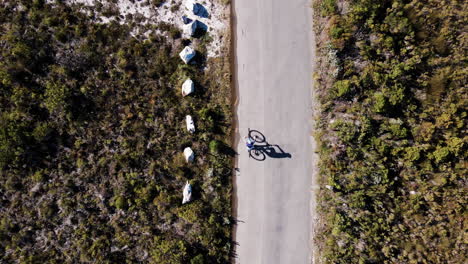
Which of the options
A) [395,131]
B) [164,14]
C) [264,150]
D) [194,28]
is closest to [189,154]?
[264,150]

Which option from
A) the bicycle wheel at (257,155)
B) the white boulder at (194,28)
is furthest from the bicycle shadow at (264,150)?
the white boulder at (194,28)

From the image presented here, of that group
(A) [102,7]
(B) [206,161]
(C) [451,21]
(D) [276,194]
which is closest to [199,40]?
(A) [102,7]

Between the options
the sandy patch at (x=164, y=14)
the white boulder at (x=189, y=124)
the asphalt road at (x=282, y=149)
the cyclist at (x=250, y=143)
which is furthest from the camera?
the sandy patch at (x=164, y=14)

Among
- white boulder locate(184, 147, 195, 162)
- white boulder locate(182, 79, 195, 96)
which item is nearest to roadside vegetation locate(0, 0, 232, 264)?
white boulder locate(184, 147, 195, 162)

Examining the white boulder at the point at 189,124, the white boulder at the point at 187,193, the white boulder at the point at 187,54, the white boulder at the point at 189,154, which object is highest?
the white boulder at the point at 187,54

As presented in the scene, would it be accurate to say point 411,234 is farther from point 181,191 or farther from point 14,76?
point 14,76

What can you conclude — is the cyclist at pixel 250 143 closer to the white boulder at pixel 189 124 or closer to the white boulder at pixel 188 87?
the white boulder at pixel 189 124
